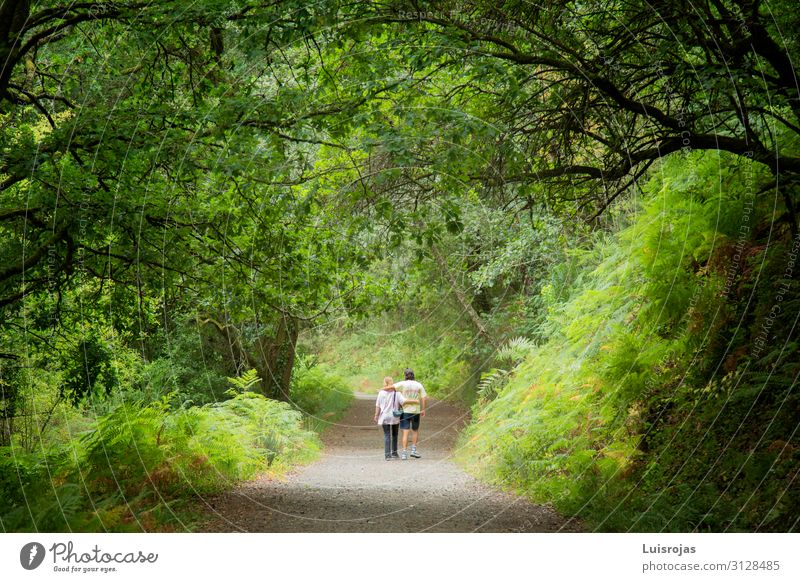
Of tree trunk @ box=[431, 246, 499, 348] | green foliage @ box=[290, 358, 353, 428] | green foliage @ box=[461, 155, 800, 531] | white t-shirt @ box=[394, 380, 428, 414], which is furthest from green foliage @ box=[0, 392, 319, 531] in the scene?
green foliage @ box=[290, 358, 353, 428]

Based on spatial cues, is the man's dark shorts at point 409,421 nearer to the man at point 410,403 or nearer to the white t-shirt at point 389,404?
the man at point 410,403

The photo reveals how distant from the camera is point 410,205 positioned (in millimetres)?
10727

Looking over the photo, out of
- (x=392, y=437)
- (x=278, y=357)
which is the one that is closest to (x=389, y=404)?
(x=392, y=437)

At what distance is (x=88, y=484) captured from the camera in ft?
26.1

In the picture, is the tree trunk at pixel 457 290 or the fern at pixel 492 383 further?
the tree trunk at pixel 457 290

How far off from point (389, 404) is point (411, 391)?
0.46 metres

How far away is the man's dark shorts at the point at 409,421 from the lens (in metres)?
14.4

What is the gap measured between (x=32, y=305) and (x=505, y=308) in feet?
44.1

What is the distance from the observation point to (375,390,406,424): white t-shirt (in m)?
14.0

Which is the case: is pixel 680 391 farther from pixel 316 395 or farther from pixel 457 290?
pixel 316 395
